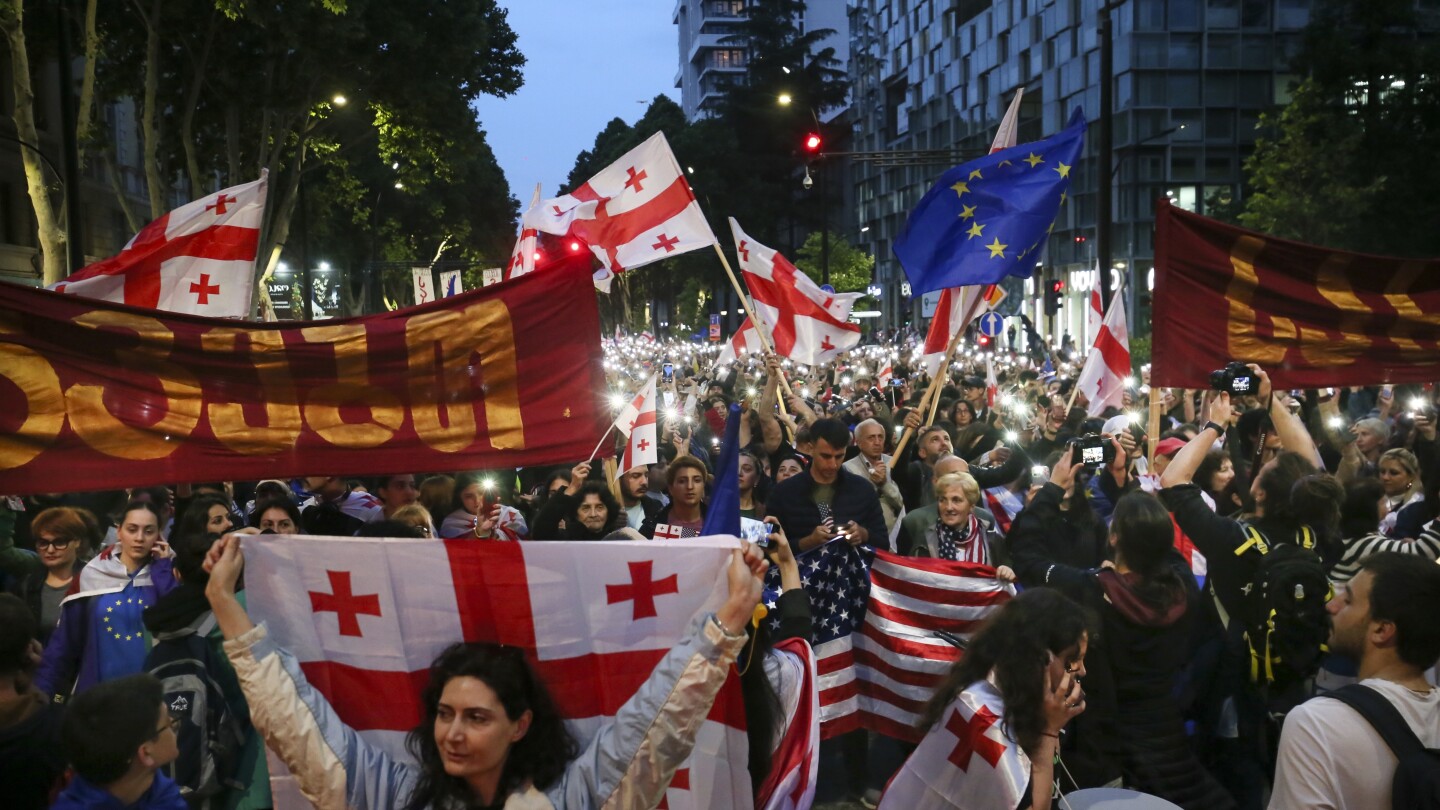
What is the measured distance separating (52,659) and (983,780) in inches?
130

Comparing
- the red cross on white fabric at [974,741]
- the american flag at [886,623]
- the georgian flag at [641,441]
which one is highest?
the georgian flag at [641,441]

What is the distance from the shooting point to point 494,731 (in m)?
3.06

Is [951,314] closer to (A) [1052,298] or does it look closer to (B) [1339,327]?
(B) [1339,327]

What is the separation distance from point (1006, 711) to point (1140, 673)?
131 cm

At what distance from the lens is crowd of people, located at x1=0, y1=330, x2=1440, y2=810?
3.09 meters

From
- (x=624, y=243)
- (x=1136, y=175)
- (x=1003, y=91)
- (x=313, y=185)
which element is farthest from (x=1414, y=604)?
(x=1003, y=91)

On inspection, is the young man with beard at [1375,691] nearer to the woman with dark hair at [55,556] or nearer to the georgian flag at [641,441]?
the woman with dark hair at [55,556]

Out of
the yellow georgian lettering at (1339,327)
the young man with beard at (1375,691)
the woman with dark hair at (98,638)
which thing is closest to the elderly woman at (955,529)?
the yellow georgian lettering at (1339,327)

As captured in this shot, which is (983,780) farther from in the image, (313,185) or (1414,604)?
(313,185)

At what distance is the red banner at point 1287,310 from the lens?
6016mm

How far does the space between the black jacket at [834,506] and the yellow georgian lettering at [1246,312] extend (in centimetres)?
189

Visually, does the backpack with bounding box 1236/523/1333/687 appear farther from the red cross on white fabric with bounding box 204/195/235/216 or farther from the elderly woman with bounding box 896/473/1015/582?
the red cross on white fabric with bounding box 204/195/235/216

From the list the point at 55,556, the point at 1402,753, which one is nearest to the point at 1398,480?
the point at 1402,753

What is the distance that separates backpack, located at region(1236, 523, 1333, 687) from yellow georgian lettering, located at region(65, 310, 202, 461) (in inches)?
156
